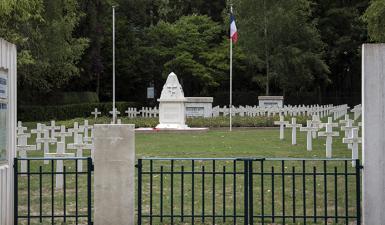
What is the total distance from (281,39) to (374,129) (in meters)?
43.4

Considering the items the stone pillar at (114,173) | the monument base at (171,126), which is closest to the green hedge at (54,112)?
the monument base at (171,126)

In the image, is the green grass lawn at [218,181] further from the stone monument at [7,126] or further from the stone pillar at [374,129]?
the stone monument at [7,126]

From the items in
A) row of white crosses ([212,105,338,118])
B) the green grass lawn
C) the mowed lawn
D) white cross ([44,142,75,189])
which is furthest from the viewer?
row of white crosses ([212,105,338,118])

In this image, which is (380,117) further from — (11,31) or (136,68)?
(136,68)

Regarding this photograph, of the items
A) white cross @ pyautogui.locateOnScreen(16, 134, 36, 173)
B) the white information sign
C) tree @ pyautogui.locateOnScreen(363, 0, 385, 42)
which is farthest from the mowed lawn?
the white information sign

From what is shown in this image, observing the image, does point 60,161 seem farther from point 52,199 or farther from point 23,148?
point 52,199

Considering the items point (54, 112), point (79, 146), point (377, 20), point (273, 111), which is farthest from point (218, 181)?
point (54, 112)

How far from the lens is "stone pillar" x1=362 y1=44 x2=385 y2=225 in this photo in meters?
9.00

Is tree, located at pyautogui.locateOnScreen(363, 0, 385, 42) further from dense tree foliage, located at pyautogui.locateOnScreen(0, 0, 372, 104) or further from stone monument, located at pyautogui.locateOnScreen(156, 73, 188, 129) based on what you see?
dense tree foliage, located at pyautogui.locateOnScreen(0, 0, 372, 104)

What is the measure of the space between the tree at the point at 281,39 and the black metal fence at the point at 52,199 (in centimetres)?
3797

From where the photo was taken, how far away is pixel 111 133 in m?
8.91

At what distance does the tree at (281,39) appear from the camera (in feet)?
166

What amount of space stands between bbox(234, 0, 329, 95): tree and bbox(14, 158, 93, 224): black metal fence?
125 feet

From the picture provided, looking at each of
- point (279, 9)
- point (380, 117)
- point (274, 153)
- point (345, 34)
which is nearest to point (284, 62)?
point (279, 9)
